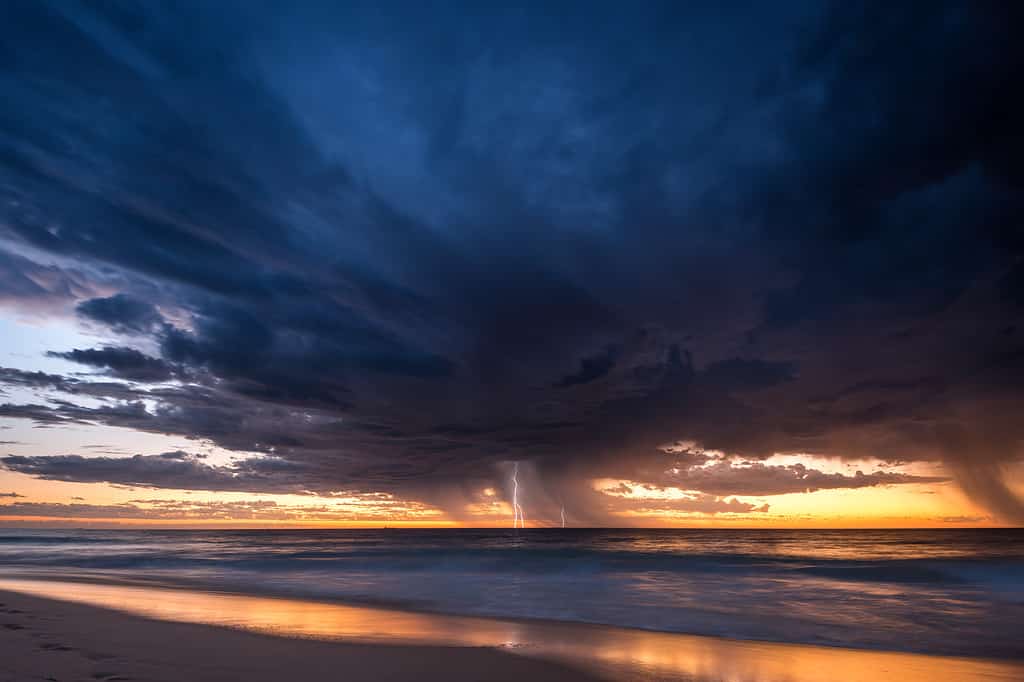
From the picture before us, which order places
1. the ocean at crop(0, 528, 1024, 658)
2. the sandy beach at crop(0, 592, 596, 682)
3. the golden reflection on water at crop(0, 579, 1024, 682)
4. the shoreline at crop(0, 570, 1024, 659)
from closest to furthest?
1. the sandy beach at crop(0, 592, 596, 682)
2. the golden reflection on water at crop(0, 579, 1024, 682)
3. the shoreline at crop(0, 570, 1024, 659)
4. the ocean at crop(0, 528, 1024, 658)

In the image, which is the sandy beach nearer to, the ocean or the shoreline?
the shoreline

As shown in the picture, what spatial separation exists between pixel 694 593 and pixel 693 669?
18191 millimetres

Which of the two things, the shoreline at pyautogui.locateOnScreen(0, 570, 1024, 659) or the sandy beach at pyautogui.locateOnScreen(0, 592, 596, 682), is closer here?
the sandy beach at pyautogui.locateOnScreen(0, 592, 596, 682)

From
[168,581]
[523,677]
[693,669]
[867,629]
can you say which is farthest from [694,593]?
[168,581]

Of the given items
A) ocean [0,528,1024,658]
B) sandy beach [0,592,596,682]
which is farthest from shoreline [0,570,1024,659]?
sandy beach [0,592,596,682]

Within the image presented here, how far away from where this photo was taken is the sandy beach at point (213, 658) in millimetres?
8617

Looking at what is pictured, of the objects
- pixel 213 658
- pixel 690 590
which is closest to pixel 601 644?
pixel 213 658

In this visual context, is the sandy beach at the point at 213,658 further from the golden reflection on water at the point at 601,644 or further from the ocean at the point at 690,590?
the ocean at the point at 690,590

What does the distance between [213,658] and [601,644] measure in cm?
784

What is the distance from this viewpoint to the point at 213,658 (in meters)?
9.95

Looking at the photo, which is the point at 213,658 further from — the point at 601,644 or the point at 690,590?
the point at 690,590

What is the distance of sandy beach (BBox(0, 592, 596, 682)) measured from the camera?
8.62 meters

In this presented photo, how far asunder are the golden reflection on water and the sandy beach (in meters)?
1.07

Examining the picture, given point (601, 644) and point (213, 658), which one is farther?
point (601, 644)
